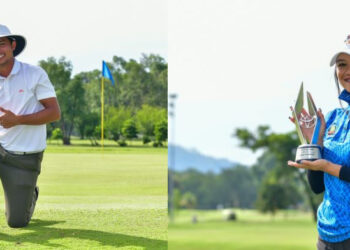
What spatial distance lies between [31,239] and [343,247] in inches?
87.8

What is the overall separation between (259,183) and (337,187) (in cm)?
2600

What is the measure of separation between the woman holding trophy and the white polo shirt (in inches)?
73.3

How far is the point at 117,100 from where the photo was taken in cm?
385

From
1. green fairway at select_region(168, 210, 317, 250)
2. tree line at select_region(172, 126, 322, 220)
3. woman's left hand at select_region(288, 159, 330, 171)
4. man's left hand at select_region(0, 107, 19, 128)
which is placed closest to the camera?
woman's left hand at select_region(288, 159, 330, 171)

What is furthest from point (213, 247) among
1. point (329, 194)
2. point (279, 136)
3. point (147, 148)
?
point (329, 194)

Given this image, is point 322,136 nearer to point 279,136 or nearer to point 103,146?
point 103,146

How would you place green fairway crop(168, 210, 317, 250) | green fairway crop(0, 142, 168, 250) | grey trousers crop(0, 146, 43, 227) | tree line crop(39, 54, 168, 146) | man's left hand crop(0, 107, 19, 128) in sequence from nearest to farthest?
man's left hand crop(0, 107, 19, 128) < grey trousers crop(0, 146, 43, 227) < green fairway crop(0, 142, 168, 250) < tree line crop(39, 54, 168, 146) < green fairway crop(168, 210, 317, 250)

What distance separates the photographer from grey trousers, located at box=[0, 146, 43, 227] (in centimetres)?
335

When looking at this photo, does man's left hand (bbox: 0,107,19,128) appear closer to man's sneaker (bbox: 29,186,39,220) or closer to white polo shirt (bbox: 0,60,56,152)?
white polo shirt (bbox: 0,60,56,152)

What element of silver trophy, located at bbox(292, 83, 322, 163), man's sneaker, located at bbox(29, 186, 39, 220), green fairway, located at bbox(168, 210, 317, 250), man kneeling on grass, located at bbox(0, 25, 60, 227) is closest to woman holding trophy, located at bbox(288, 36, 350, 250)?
silver trophy, located at bbox(292, 83, 322, 163)

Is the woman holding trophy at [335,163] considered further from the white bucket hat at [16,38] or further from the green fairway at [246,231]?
the green fairway at [246,231]

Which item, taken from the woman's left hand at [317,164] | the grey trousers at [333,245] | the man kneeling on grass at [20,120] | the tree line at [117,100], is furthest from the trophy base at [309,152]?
the tree line at [117,100]

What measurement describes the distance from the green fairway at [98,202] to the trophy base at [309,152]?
6.48ft

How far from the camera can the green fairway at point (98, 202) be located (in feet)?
11.5
